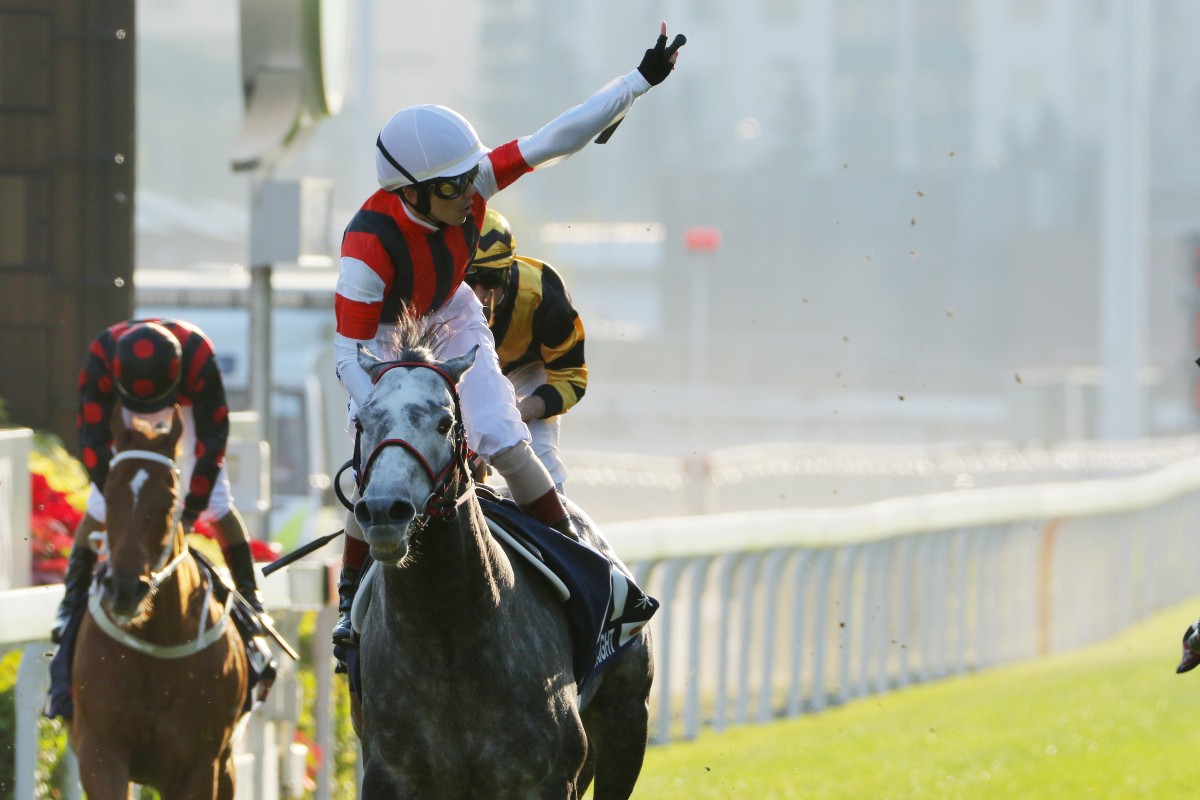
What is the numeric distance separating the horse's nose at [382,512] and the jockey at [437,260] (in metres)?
0.67

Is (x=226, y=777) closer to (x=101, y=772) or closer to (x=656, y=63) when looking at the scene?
(x=101, y=772)

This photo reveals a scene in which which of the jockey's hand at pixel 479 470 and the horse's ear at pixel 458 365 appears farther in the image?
the jockey's hand at pixel 479 470

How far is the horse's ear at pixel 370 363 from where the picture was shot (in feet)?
13.9

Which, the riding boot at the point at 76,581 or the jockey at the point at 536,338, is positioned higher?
the jockey at the point at 536,338

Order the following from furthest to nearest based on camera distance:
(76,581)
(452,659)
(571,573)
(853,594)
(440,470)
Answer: (853,594) < (76,581) < (571,573) < (452,659) < (440,470)

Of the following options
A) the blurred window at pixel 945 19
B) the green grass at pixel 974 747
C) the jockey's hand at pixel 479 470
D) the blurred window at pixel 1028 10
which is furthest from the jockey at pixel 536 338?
the blurred window at pixel 945 19

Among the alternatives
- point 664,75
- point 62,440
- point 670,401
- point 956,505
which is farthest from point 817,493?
point 670,401

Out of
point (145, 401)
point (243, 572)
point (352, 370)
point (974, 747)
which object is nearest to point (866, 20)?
point (974, 747)

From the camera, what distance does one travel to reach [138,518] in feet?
17.6

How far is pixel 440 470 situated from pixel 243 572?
2292 millimetres

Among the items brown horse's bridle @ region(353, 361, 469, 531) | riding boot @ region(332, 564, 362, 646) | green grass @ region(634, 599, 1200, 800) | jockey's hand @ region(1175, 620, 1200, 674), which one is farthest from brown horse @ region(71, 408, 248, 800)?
green grass @ region(634, 599, 1200, 800)

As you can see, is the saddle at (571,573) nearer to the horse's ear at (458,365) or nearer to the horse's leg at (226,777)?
the horse's ear at (458,365)

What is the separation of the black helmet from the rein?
210 mm

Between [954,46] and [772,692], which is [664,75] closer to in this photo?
[772,692]
